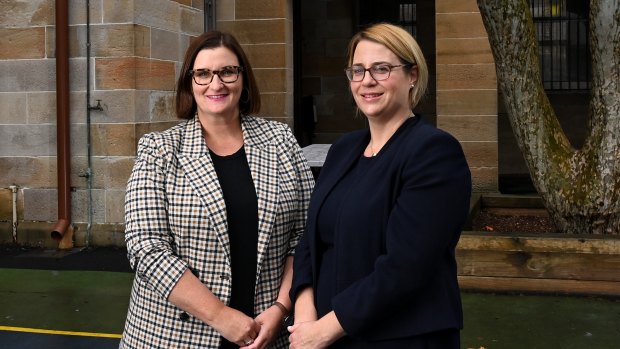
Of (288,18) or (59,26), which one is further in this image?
(288,18)

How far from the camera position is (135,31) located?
9125 millimetres

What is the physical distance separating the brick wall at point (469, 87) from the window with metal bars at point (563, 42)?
4.01 metres

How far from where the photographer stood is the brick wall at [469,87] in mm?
11578

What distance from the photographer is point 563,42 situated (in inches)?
597

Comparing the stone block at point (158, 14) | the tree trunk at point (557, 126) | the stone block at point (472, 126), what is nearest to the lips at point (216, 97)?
the tree trunk at point (557, 126)

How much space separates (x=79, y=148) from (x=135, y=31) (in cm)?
150

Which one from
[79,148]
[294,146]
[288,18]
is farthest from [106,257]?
[294,146]

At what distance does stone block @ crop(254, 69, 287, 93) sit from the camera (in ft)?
40.3

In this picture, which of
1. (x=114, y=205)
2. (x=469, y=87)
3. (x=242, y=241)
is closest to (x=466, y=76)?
(x=469, y=87)

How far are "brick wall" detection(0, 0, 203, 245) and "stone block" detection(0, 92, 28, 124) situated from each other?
1cm

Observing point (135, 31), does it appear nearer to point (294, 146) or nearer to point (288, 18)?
point (288, 18)

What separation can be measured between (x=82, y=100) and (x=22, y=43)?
3.32ft

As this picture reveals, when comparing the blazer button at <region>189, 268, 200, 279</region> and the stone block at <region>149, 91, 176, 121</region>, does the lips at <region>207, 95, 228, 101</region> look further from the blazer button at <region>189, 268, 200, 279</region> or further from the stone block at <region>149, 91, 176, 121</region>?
the stone block at <region>149, 91, 176, 121</region>

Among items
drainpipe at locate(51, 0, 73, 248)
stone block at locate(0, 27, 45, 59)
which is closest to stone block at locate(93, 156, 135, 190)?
drainpipe at locate(51, 0, 73, 248)
